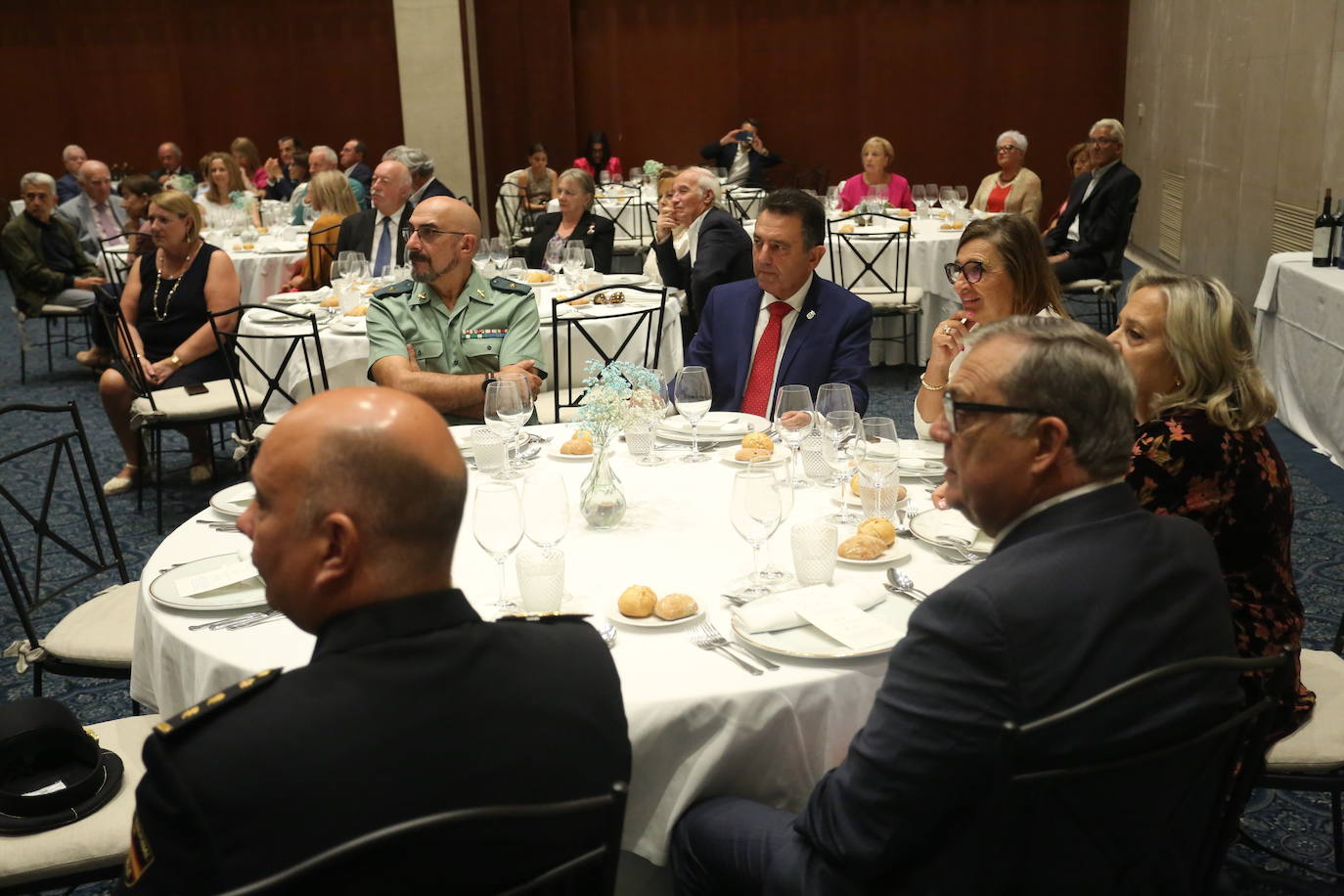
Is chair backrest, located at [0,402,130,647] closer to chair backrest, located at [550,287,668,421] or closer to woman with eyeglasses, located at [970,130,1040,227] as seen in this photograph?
chair backrest, located at [550,287,668,421]

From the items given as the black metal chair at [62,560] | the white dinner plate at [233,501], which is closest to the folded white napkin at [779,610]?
the white dinner plate at [233,501]

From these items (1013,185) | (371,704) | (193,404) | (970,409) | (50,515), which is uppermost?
(970,409)

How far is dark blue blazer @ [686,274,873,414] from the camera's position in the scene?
13.0 ft

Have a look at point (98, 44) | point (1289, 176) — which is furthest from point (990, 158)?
point (98, 44)

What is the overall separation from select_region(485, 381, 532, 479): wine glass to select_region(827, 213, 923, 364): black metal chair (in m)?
4.74

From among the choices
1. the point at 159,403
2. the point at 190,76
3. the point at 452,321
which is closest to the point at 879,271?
the point at 452,321

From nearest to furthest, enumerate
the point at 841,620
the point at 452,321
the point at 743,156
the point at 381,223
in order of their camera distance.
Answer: the point at 841,620, the point at 452,321, the point at 381,223, the point at 743,156

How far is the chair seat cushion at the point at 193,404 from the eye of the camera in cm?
521

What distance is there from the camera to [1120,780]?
1444 mm

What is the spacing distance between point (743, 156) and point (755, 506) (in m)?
11.1

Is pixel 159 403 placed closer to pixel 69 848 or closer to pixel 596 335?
pixel 596 335

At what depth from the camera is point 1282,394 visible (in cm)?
615

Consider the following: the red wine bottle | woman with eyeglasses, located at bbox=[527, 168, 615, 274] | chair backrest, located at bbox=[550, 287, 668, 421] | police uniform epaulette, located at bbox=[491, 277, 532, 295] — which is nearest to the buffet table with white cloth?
chair backrest, located at bbox=[550, 287, 668, 421]

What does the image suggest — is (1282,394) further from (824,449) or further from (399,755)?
(399,755)
